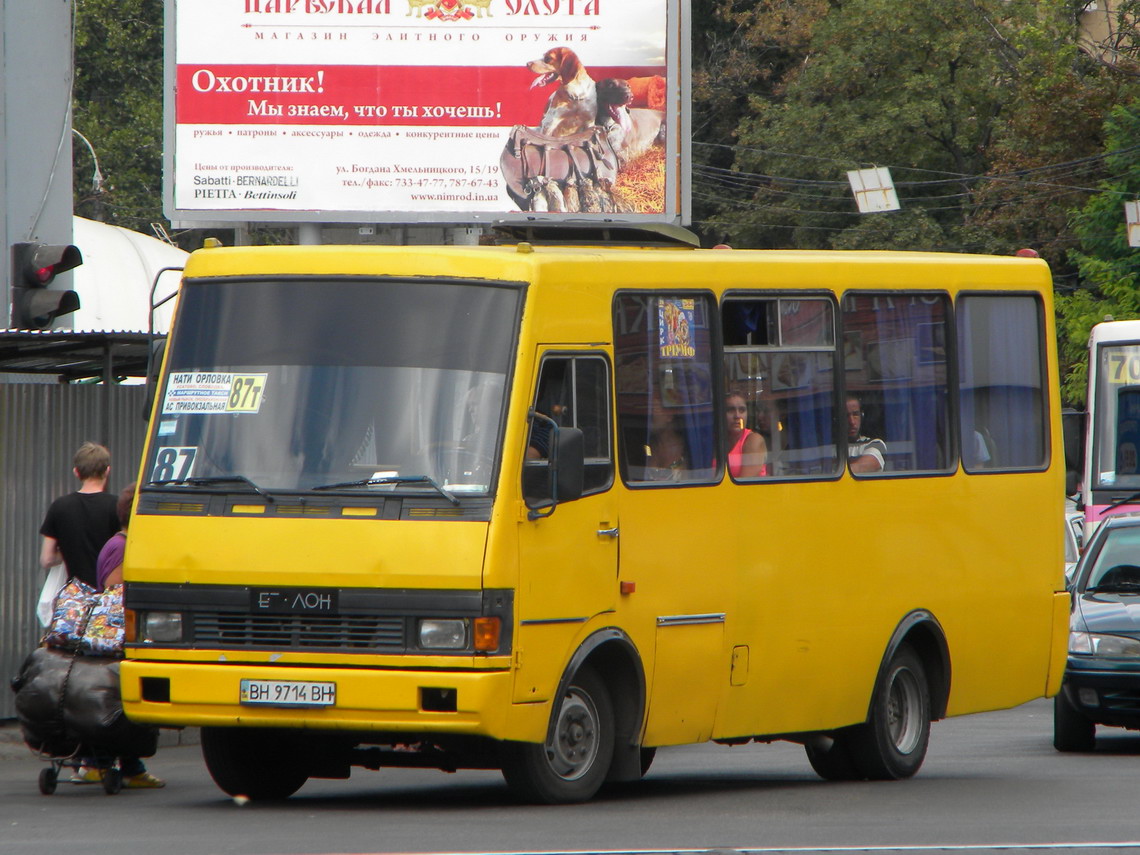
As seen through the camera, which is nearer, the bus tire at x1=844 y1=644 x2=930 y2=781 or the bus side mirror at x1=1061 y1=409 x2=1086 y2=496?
the bus tire at x1=844 y1=644 x2=930 y2=781

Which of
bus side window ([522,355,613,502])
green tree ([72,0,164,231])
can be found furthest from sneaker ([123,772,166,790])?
green tree ([72,0,164,231])

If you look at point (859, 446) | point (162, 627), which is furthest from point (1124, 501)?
point (162, 627)

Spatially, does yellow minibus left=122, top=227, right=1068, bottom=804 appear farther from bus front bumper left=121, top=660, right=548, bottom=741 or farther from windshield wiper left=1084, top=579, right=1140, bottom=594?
windshield wiper left=1084, top=579, right=1140, bottom=594

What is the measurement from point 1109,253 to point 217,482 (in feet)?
100

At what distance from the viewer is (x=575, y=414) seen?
10023mm

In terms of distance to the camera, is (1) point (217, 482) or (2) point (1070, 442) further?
(2) point (1070, 442)

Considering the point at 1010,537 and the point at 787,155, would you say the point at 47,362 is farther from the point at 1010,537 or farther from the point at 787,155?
the point at 787,155

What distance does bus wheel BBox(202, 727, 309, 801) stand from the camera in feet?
33.8

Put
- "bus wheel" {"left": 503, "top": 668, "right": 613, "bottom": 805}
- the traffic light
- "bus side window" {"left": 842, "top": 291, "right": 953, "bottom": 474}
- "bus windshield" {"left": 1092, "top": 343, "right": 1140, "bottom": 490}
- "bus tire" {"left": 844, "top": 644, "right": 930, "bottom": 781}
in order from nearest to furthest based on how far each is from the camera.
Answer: "bus wheel" {"left": 503, "top": 668, "right": 613, "bottom": 805}, "bus side window" {"left": 842, "top": 291, "right": 953, "bottom": 474}, "bus tire" {"left": 844, "top": 644, "right": 930, "bottom": 781}, the traffic light, "bus windshield" {"left": 1092, "top": 343, "right": 1140, "bottom": 490}

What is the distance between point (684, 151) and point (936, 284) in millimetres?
12465

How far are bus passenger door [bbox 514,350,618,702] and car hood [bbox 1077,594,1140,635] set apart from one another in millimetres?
5321

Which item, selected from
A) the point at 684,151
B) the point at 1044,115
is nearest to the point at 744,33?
the point at 1044,115

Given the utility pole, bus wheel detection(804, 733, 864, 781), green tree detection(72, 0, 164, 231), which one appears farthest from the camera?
green tree detection(72, 0, 164, 231)

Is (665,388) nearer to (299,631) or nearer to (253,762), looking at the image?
(299,631)
